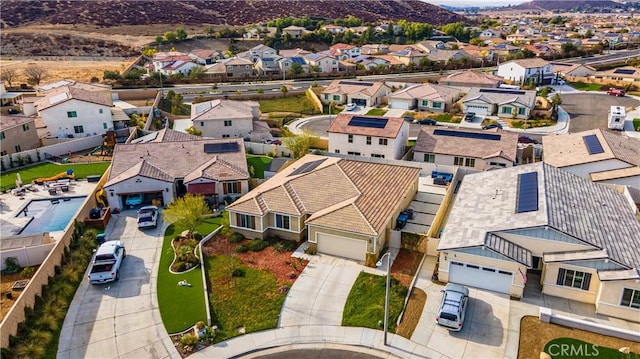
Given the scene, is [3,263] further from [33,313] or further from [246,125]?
[246,125]

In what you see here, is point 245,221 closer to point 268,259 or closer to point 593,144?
point 268,259

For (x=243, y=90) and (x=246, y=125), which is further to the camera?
(x=243, y=90)

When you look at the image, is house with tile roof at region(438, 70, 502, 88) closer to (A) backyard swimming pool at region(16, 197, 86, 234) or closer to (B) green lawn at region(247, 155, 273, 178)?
(B) green lawn at region(247, 155, 273, 178)

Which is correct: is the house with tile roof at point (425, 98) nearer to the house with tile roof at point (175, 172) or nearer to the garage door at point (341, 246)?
the house with tile roof at point (175, 172)

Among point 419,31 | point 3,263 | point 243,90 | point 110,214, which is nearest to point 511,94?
point 243,90

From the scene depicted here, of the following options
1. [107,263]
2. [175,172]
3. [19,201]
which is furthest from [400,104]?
[107,263]
